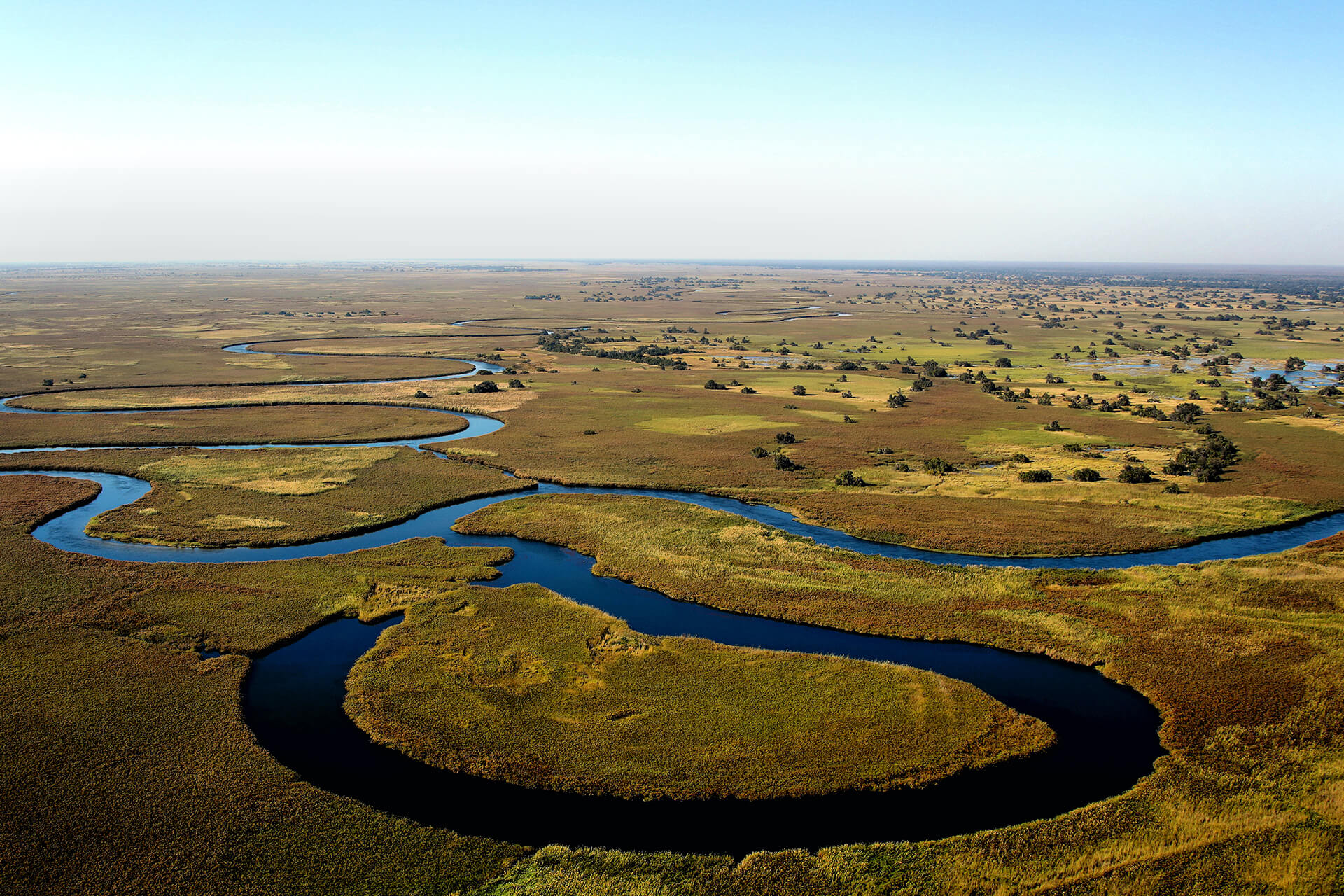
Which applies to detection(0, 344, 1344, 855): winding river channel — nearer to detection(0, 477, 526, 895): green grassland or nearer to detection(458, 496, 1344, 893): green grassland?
detection(458, 496, 1344, 893): green grassland

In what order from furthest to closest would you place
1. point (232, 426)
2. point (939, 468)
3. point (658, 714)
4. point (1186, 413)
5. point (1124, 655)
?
point (1186, 413), point (232, 426), point (939, 468), point (1124, 655), point (658, 714)

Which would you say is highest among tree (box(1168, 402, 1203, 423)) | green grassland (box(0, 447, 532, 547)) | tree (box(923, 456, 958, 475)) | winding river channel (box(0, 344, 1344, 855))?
tree (box(1168, 402, 1203, 423))

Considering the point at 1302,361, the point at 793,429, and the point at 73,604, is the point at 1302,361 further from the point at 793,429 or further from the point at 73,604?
the point at 73,604

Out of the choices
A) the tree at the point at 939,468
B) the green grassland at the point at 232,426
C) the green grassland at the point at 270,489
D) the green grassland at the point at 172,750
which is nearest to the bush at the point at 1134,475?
the tree at the point at 939,468

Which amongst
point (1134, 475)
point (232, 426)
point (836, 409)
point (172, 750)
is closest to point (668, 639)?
point (172, 750)

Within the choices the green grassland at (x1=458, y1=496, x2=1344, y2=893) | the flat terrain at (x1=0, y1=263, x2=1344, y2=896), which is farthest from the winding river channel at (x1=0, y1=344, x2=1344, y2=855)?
the green grassland at (x1=458, y1=496, x2=1344, y2=893)

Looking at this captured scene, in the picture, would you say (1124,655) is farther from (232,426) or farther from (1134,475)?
(232,426)
